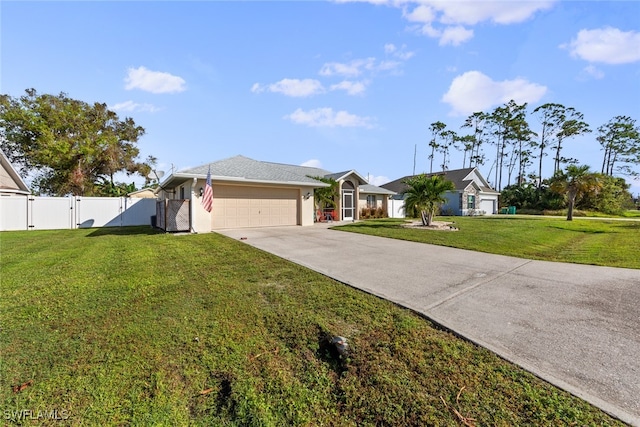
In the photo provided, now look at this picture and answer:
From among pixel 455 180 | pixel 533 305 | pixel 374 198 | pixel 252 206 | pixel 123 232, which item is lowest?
pixel 123 232

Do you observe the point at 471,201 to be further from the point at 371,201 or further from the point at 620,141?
the point at 620,141

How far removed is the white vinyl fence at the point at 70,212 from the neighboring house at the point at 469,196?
24056mm

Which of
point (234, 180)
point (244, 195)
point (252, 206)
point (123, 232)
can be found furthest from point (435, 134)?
point (123, 232)

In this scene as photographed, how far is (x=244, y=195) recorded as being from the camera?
14.7 meters

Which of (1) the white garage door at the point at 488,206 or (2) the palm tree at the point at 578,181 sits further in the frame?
(1) the white garage door at the point at 488,206

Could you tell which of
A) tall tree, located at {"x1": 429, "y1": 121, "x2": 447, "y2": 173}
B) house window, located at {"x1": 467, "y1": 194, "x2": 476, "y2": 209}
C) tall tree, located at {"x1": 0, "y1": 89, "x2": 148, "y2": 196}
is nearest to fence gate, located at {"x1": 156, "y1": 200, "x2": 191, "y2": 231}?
tall tree, located at {"x1": 0, "y1": 89, "x2": 148, "y2": 196}

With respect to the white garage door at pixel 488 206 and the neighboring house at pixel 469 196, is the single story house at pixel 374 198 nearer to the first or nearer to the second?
the neighboring house at pixel 469 196

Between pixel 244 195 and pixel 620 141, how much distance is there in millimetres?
57717

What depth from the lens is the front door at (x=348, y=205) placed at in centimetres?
2136

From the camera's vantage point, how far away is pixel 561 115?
135ft

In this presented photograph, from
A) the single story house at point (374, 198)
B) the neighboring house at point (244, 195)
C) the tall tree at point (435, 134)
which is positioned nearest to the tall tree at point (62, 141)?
the neighboring house at point (244, 195)

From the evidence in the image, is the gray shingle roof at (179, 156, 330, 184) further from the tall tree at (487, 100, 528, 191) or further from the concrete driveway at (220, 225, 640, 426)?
the tall tree at (487, 100, 528, 191)

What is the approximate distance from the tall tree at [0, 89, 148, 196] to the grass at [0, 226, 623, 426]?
24437mm

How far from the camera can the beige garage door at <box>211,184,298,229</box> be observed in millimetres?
13992
